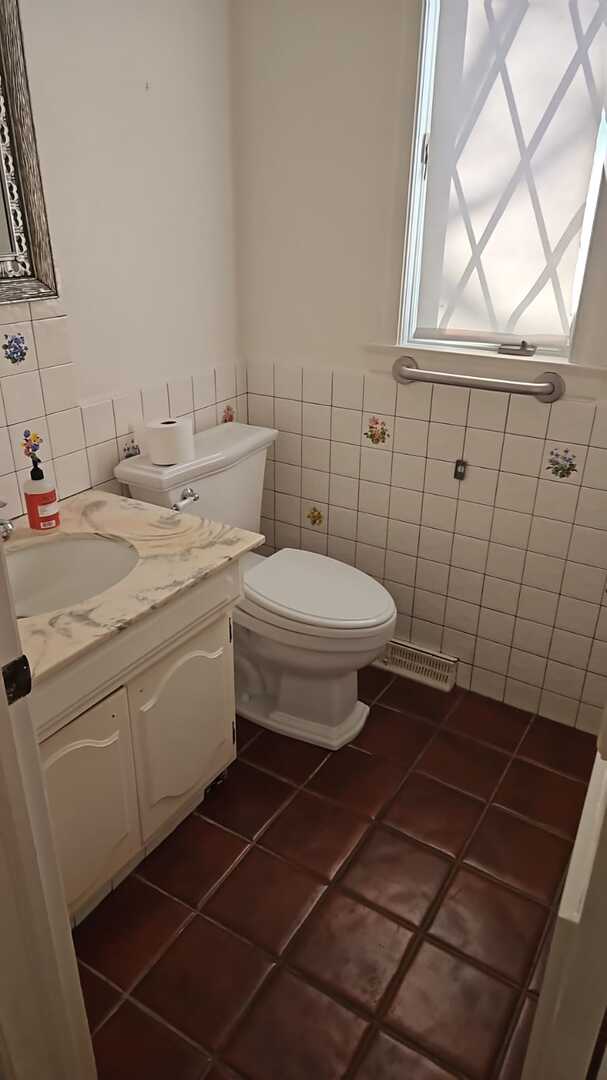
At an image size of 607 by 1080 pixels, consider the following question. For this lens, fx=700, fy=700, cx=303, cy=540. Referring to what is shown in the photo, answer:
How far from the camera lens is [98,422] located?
5.95 feet

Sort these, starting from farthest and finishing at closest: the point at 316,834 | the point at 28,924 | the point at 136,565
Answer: the point at 316,834 → the point at 136,565 → the point at 28,924

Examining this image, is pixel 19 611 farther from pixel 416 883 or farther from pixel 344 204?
pixel 344 204

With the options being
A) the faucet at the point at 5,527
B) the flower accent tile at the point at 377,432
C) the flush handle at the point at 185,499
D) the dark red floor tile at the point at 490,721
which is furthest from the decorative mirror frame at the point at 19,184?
the dark red floor tile at the point at 490,721

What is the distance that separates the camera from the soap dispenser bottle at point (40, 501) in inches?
61.5

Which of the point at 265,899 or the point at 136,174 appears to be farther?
the point at 136,174

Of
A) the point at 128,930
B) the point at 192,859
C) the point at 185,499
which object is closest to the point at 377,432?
the point at 185,499

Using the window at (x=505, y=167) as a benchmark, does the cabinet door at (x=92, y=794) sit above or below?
below

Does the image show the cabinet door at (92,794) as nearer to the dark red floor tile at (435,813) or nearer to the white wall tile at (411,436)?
the dark red floor tile at (435,813)

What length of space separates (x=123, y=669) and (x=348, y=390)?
116 cm

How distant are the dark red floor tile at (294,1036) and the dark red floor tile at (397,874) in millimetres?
257

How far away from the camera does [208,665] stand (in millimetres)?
1606

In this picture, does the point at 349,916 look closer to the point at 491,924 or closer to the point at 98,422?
the point at 491,924

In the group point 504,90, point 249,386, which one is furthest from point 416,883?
point 504,90

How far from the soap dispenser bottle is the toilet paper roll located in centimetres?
30
